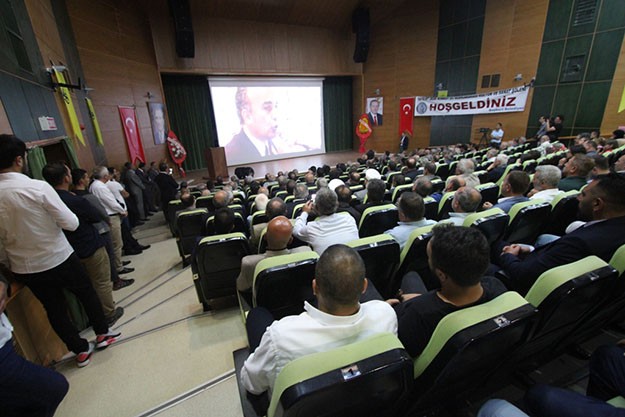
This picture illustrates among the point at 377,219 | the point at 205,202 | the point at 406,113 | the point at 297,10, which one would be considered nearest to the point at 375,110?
the point at 406,113

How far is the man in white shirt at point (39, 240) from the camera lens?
1700mm

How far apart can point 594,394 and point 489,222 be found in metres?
1.05

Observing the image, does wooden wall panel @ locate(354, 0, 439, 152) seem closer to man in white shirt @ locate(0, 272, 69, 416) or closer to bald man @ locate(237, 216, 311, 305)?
bald man @ locate(237, 216, 311, 305)

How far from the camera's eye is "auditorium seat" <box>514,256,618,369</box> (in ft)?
3.60

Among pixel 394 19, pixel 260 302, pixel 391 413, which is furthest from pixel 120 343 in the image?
pixel 394 19

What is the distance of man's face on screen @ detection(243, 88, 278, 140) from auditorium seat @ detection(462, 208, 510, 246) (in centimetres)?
1009

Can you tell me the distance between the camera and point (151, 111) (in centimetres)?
800

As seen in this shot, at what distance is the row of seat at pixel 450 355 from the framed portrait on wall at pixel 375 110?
1223 cm

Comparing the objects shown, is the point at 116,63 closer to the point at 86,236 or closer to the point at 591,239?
the point at 86,236

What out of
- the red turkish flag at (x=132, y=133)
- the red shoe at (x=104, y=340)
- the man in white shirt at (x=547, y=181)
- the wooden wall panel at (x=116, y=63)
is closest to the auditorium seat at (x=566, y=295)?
the man in white shirt at (x=547, y=181)

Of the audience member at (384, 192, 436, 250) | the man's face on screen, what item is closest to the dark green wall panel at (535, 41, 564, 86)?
the man's face on screen

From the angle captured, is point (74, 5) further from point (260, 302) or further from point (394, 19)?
point (394, 19)

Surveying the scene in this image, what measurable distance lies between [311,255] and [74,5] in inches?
308

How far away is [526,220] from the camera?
2203mm
